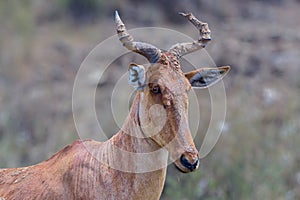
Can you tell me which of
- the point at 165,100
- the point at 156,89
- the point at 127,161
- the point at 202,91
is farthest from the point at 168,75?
the point at 202,91

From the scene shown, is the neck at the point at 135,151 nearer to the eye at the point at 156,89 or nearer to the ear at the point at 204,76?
the eye at the point at 156,89

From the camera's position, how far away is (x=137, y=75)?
6.76 metres

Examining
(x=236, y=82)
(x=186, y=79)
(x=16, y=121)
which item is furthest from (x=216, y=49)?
(x=186, y=79)

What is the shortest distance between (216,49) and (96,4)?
221 inches

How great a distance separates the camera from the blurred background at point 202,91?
15.4 m

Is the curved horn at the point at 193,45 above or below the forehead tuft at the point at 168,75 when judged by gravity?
above

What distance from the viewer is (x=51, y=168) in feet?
23.1

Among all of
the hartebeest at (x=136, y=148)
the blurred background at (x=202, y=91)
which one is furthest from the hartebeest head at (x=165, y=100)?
the blurred background at (x=202, y=91)

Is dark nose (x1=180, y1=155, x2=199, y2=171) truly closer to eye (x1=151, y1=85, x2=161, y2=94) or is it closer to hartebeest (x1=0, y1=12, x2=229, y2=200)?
hartebeest (x1=0, y1=12, x2=229, y2=200)

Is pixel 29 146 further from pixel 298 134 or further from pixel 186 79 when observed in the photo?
pixel 186 79

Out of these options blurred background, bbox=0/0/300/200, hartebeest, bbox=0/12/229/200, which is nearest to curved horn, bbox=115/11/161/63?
hartebeest, bbox=0/12/229/200

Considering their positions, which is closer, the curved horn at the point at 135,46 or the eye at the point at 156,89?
the eye at the point at 156,89

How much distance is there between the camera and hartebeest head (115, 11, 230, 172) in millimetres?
6453

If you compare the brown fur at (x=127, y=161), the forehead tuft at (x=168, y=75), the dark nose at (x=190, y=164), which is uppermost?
the forehead tuft at (x=168, y=75)
